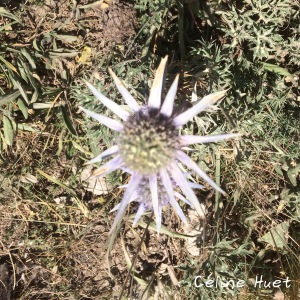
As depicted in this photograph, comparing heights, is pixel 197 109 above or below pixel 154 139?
above

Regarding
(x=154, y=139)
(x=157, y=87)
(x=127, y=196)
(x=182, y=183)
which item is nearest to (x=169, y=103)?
(x=157, y=87)

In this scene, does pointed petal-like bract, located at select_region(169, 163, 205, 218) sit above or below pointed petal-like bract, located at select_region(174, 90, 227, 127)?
below

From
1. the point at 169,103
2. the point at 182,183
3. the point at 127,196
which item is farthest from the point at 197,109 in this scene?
the point at 127,196

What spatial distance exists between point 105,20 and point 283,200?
233 cm

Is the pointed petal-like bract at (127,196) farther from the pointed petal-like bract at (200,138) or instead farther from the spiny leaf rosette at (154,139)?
the pointed petal-like bract at (200,138)

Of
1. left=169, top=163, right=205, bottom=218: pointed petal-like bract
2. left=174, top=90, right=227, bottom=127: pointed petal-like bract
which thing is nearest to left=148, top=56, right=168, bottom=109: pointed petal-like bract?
left=174, top=90, right=227, bottom=127: pointed petal-like bract

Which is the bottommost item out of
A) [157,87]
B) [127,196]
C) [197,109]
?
[127,196]

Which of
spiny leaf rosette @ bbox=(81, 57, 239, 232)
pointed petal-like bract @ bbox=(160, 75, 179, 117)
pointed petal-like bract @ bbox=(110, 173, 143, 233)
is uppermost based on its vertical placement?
pointed petal-like bract @ bbox=(160, 75, 179, 117)

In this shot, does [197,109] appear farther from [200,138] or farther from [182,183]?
[182,183]

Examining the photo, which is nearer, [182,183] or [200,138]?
[200,138]

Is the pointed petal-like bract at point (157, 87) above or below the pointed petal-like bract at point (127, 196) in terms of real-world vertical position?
above

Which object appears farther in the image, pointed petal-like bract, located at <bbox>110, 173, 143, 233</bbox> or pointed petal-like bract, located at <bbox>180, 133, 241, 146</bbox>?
pointed petal-like bract, located at <bbox>110, 173, 143, 233</bbox>

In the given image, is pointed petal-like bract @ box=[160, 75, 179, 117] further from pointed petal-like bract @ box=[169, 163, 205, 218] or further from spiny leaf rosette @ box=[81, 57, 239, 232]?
pointed petal-like bract @ box=[169, 163, 205, 218]

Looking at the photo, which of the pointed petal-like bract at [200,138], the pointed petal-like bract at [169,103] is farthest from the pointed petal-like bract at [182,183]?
the pointed petal-like bract at [169,103]
